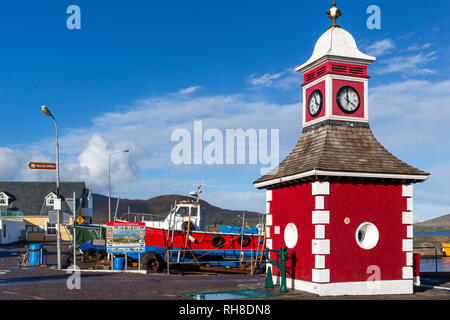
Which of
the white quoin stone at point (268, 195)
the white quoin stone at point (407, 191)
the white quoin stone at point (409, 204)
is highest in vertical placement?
the white quoin stone at point (407, 191)

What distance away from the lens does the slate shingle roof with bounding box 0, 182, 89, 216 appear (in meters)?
63.7

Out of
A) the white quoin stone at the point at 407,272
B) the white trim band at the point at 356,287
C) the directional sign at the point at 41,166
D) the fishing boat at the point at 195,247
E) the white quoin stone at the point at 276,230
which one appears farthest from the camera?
the fishing boat at the point at 195,247

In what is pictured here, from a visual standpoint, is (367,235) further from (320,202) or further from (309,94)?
(309,94)

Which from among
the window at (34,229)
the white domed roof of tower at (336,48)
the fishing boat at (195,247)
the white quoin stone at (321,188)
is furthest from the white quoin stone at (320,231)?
the window at (34,229)

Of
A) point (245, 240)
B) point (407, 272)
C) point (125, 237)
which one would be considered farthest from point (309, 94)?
point (245, 240)

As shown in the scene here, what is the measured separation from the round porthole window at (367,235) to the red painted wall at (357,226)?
118mm

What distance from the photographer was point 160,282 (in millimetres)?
18781

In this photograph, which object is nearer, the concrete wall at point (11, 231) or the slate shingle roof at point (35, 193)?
the concrete wall at point (11, 231)

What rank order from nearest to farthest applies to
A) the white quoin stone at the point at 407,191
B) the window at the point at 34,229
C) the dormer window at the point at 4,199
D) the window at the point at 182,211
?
1. the white quoin stone at the point at 407,191
2. the window at the point at 182,211
3. the window at the point at 34,229
4. the dormer window at the point at 4,199

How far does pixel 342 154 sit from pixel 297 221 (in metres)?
2.61

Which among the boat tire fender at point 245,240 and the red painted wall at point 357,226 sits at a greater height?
the red painted wall at point 357,226

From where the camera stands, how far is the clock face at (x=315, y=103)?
17.1 m

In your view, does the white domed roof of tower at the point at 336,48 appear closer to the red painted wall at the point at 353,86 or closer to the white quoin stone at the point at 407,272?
the red painted wall at the point at 353,86
